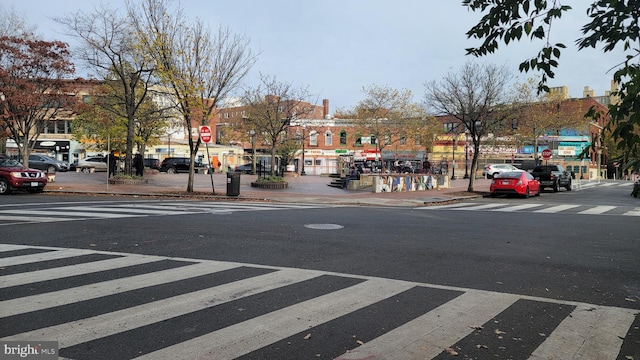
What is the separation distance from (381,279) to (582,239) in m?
6.38

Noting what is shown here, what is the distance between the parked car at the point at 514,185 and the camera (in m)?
24.0

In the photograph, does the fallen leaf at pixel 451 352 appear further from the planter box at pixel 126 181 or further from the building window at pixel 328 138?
the building window at pixel 328 138

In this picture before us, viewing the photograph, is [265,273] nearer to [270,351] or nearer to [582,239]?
[270,351]

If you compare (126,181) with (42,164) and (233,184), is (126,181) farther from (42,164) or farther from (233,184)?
(42,164)

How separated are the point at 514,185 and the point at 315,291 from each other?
2114 centimetres

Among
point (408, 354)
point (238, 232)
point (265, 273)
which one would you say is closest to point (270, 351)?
point (408, 354)

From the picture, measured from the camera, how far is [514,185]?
24.0m

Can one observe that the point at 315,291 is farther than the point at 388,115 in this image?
No

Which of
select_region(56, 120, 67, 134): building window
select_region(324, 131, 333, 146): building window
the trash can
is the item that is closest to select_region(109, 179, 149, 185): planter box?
the trash can

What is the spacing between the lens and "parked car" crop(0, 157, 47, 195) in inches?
754

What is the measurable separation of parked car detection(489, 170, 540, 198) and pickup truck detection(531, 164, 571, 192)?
17.4ft

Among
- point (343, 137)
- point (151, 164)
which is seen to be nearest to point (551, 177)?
point (343, 137)

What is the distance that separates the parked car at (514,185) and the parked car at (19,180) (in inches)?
890

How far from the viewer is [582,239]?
10.2 metres
